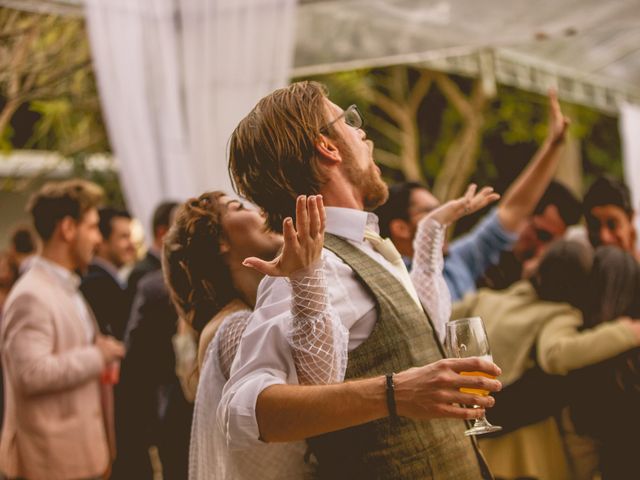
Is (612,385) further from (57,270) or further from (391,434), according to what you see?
(57,270)

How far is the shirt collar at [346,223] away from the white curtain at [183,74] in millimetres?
1680

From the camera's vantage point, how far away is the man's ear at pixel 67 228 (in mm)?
3906

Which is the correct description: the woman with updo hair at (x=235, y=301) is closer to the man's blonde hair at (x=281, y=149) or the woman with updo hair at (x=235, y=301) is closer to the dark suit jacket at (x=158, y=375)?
the man's blonde hair at (x=281, y=149)

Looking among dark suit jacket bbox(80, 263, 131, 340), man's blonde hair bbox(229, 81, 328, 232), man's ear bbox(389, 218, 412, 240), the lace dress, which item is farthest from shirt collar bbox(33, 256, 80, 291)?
man's blonde hair bbox(229, 81, 328, 232)

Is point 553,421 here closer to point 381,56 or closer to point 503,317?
point 503,317

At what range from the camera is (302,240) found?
5.13 ft

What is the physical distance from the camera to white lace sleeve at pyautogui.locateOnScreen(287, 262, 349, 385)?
1619 millimetres

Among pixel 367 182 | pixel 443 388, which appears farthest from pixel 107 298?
pixel 443 388

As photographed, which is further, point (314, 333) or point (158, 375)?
point (158, 375)

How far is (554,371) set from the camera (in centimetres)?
337

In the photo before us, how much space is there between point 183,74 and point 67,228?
2.86 feet

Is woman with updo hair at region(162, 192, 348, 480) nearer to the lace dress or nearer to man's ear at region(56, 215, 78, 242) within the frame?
the lace dress

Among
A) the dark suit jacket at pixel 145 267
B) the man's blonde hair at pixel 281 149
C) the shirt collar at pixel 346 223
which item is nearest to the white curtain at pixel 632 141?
the dark suit jacket at pixel 145 267

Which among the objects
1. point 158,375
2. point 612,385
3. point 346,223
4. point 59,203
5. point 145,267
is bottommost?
point 158,375
